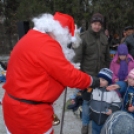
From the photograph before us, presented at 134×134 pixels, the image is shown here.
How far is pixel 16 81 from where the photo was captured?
211 centimetres

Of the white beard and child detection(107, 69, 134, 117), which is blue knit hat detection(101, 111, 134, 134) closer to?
the white beard

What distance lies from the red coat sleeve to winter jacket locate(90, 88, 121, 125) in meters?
0.95

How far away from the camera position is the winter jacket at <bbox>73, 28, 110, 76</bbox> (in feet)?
11.2

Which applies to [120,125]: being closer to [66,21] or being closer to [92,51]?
[66,21]

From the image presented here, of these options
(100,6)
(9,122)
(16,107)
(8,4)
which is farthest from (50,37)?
(8,4)

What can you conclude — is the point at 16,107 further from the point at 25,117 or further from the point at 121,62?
the point at 121,62

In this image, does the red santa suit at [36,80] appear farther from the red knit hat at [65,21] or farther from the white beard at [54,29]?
the red knit hat at [65,21]

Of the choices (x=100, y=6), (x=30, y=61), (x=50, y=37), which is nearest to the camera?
(x=30, y=61)

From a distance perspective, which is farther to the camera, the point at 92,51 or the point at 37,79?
the point at 92,51

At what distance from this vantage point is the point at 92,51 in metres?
3.44

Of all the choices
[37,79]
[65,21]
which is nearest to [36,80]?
[37,79]

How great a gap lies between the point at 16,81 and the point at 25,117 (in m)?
0.31

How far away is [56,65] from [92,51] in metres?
1.52

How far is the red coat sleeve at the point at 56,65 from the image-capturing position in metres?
1.99
